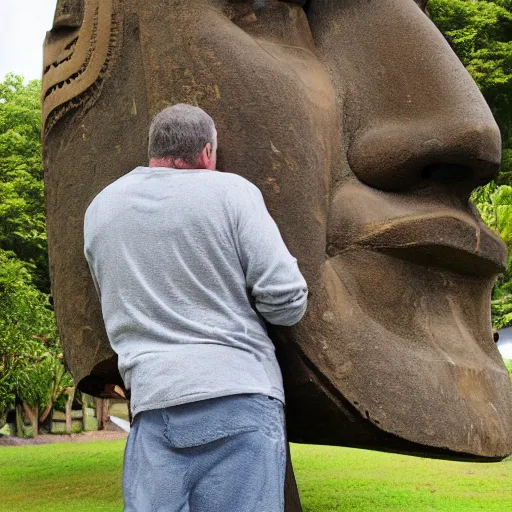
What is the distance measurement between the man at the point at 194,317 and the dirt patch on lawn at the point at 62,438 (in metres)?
11.0

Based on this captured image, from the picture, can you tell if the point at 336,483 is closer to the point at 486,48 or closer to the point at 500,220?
the point at 500,220

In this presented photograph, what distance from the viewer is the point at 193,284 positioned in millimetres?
2205

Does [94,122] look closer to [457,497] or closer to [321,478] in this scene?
[457,497]

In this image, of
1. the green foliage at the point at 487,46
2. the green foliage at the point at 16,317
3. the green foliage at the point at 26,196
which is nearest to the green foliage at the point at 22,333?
the green foliage at the point at 16,317

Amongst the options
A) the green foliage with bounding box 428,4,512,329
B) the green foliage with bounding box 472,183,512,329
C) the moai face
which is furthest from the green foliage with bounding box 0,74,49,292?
the moai face

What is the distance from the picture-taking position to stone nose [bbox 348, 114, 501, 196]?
2.94 m

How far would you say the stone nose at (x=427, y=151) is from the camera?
116 inches

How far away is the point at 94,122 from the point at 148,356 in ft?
3.92

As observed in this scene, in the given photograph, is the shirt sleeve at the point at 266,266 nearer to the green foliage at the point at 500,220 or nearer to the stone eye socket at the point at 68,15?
the stone eye socket at the point at 68,15

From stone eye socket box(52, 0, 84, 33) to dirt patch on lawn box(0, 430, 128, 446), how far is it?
10.2 meters

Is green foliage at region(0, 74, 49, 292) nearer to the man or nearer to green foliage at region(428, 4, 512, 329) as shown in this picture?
green foliage at region(428, 4, 512, 329)

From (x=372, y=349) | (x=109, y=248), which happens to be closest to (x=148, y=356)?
(x=109, y=248)

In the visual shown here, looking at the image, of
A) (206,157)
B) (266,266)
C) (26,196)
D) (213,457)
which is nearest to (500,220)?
(26,196)

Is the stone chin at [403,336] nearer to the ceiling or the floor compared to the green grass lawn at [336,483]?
nearer to the ceiling
